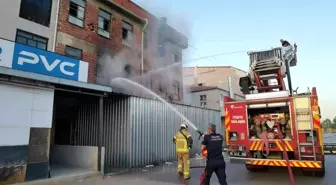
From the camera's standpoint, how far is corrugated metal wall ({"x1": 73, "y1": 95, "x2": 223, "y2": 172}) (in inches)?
412

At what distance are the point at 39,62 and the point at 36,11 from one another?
687cm

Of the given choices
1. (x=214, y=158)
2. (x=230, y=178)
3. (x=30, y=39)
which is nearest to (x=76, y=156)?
(x=230, y=178)

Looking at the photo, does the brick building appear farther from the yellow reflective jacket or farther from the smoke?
the yellow reflective jacket

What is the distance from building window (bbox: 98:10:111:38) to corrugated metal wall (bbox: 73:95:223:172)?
21.0ft

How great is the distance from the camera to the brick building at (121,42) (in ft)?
47.7

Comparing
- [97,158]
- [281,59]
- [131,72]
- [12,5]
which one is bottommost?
[97,158]

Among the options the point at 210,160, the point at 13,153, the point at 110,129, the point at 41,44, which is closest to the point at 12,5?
the point at 41,44

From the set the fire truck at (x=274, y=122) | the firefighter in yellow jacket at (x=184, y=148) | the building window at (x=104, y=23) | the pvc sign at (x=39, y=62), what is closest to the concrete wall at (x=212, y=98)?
the building window at (x=104, y=23)

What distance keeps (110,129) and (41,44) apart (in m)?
5.80

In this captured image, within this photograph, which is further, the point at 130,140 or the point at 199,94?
the point at 199,94

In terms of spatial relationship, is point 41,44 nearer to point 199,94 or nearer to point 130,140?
point 130,140

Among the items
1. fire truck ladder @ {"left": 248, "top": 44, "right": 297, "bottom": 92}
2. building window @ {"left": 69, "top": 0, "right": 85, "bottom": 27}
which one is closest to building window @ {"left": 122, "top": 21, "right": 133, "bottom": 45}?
building window @ {"left": 69, "top": 0, "right": 85, "bottom": 27}

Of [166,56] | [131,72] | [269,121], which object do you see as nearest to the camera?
[269,121]

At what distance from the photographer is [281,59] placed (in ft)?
28.4
